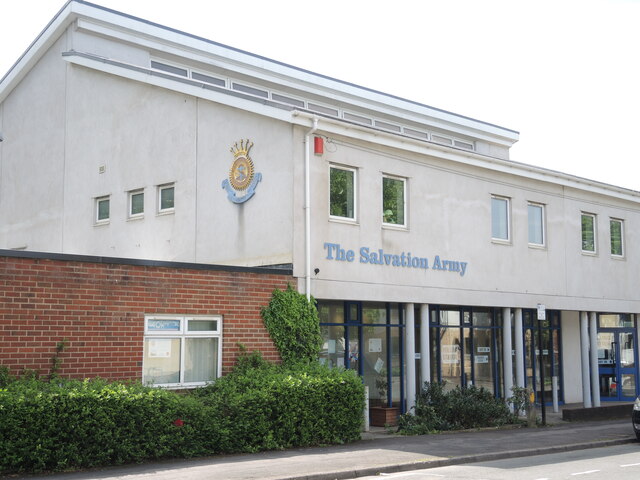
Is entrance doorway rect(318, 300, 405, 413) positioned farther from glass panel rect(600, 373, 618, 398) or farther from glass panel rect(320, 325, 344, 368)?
glass panel rect(600, 373, 618, 398)

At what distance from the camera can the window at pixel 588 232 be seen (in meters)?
25.0

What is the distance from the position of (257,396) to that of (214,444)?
1085mm

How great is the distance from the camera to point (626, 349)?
1075 inches

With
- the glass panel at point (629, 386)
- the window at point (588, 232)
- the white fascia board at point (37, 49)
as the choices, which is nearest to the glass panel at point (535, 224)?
the window at point (588, 232)

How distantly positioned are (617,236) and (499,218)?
626 centimetres

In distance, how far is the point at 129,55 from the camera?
912 inches

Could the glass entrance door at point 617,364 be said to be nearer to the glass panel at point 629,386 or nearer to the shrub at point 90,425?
the glass panel at point 629,386

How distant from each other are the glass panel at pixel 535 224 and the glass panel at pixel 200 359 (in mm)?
11053

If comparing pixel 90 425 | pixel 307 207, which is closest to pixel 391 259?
pixel 307 207

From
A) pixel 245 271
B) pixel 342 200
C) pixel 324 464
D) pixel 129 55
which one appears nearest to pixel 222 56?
pixel 129 55

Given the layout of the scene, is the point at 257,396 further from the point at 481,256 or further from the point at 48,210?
the point at 48,210

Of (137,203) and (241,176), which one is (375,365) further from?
(137,203)

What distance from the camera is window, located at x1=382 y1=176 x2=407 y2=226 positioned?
19219mm

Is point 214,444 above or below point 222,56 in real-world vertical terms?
below
